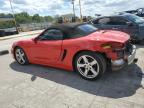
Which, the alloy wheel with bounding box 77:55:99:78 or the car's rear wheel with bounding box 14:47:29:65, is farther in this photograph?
the car's rear wheel with bounding box 14:47:29:65

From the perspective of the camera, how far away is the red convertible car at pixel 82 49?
4.34 m

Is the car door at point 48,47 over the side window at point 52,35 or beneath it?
beneath

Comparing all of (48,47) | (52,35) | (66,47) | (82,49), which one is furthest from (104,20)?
(82,49)

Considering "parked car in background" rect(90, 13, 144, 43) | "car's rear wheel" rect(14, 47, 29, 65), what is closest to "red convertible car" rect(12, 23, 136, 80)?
"car's rear wheel" rect(14, 47, 29, 65)

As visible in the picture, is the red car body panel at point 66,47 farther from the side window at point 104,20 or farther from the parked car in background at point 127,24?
the side window at point 104,20

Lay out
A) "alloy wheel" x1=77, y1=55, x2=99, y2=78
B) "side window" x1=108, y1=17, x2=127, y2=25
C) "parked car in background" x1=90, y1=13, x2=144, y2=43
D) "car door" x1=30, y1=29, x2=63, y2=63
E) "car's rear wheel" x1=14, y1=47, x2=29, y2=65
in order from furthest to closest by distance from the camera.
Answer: "side window" x1=108, y1=17, x2=127, y2=25
"parked car in background" x1=90, y1=13, x2=144, y2=43
"car's rear wheel" x1=14, y1=47, x2=29, y2=65
"car door" x1=30, y1=29, x2=63, y2=63
"alloy wheel" x1=77, y1=55, x2=99, y2=78

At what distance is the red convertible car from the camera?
434 centimetres

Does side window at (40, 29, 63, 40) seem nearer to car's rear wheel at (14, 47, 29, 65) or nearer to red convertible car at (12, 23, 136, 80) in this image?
red convertible car at (12, 23, 136, 80)

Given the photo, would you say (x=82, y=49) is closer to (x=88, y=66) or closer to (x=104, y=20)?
(x=88, y=66)

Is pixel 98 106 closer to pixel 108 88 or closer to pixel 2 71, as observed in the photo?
pixel 108 88

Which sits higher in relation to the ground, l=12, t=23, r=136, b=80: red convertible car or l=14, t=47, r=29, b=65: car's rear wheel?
l=12, t=23, r=136, b=80: red convertible car

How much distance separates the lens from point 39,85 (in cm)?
469

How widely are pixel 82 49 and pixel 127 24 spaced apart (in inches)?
173

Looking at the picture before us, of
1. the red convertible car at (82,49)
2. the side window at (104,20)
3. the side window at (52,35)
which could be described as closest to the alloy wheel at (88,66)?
the red convertible car at (82,49)
